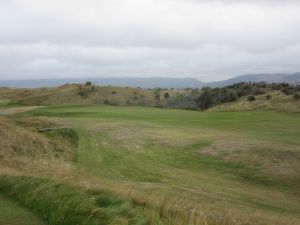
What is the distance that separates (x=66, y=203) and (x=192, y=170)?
15.1m

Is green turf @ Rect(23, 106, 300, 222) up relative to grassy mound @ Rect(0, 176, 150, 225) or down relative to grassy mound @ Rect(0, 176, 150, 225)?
down

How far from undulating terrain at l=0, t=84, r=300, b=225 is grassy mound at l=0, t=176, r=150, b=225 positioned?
0.07 feet

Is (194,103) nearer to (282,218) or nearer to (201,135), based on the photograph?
(201,135)

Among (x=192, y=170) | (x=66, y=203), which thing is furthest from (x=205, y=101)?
(x=66, y=203)

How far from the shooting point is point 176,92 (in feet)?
381

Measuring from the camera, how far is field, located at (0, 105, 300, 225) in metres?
12.5

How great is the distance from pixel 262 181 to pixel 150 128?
16647 mm

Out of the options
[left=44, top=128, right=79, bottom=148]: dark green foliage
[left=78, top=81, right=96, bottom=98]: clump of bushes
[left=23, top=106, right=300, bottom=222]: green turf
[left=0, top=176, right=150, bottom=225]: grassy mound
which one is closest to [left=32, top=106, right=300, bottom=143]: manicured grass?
[left=23, top=106, right=300, bottom=222]: green turf

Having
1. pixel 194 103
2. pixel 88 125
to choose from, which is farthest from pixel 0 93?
Result: pixel 88 125

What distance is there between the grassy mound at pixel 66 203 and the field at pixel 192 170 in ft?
1.59

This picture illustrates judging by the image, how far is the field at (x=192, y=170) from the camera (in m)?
12.5

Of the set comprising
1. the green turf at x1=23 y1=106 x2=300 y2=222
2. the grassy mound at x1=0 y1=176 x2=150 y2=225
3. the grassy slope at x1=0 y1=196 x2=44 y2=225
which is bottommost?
the green turf at x1=23 y1=106 x2=300 y2=222

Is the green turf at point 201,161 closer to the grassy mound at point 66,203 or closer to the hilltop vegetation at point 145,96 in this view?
the grassy mound at point 66,203

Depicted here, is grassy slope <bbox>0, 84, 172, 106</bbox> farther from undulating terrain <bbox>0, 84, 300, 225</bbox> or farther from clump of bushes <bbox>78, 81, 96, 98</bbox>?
undulating terrain <bbox>0, 84, 300, 225</bbox>
